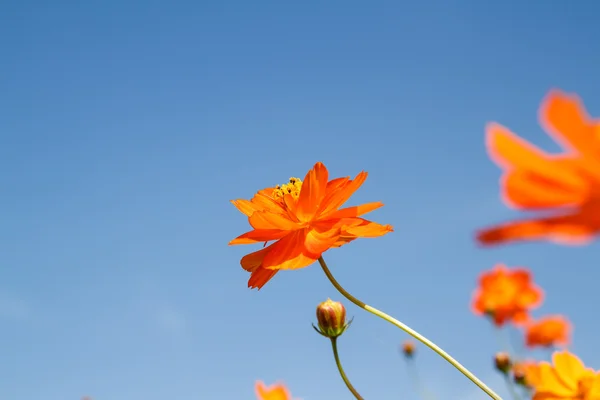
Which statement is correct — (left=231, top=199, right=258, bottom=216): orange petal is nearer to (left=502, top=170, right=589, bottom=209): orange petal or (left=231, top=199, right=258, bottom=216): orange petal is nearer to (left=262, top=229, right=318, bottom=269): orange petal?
(left=262, top=229, right=318, bottom=269): orange petal

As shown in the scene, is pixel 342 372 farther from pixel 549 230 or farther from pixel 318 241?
pixel 549 230

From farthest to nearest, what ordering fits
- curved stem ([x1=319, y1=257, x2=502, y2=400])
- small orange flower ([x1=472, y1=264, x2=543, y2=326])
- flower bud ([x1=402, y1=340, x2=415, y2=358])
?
flower bud ([x1=402, y1=340, x2=415, y2=358]), small orange flower ([x1=472, y1=264, x2=543, y2=326]), curved stem ([x1=319, y1=257, x2=502, y2=400])

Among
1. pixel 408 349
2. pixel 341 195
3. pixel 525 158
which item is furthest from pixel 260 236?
pixel 408 349

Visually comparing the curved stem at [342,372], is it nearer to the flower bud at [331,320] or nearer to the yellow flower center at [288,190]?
the flower bud at [331,320]

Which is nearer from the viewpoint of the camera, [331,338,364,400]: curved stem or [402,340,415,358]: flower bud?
[331,338,364,400]: curved stem

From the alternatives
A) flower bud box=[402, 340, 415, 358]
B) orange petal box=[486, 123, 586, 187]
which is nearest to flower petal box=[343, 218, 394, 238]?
orange petal box=[486, 123, 586, 187]

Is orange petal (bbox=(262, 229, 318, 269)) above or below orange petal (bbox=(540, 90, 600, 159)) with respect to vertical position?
above
